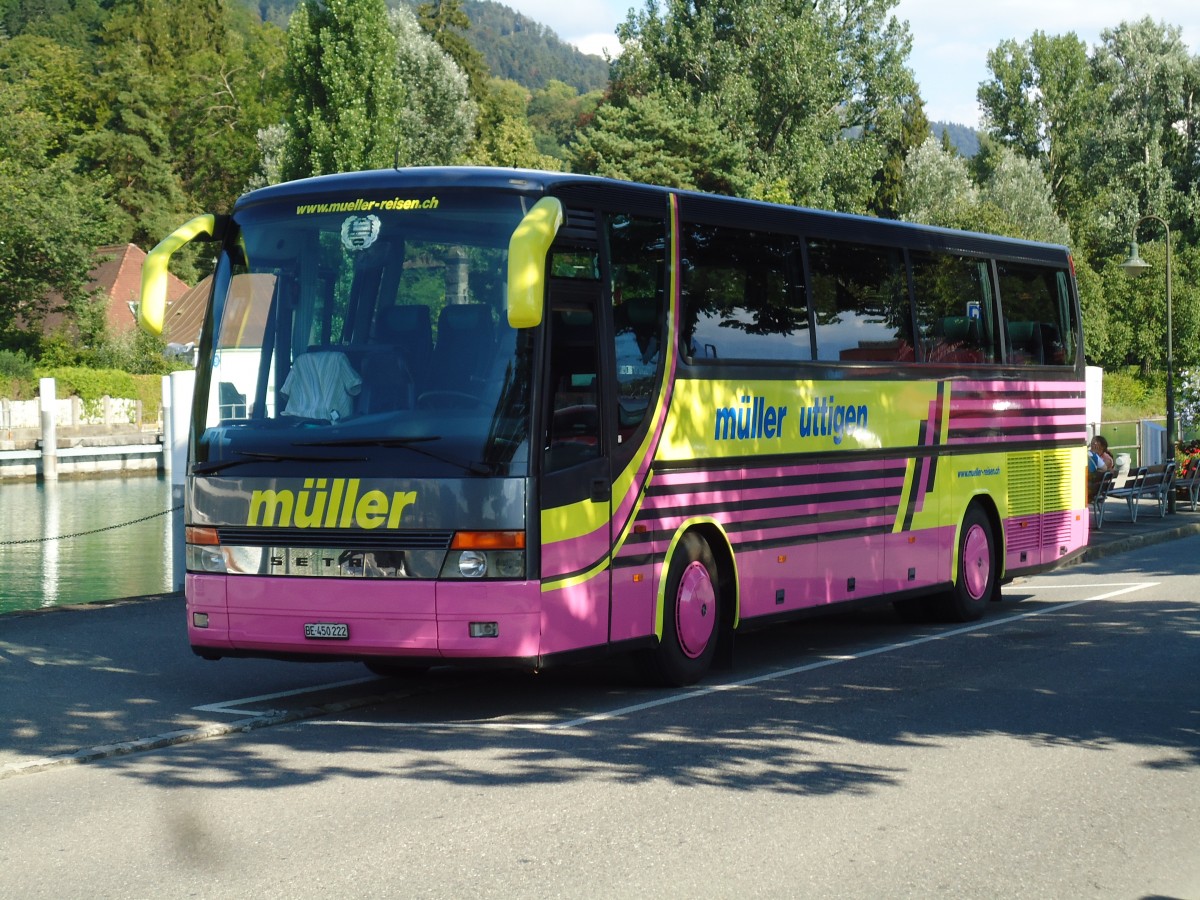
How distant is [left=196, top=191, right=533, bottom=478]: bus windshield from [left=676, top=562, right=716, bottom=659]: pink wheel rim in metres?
2.16

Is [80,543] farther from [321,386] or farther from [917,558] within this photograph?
[321,386]

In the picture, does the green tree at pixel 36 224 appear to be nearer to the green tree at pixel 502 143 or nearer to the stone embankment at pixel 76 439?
the stone embankment at pixel 76 439

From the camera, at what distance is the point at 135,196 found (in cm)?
9369

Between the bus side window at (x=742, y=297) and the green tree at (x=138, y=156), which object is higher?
the green tree at (x=138, y=156)

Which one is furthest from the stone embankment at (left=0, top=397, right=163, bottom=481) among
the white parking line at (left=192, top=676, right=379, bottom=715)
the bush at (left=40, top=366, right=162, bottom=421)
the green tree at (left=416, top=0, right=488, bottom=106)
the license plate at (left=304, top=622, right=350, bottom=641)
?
the license plate at (left=304, top=622, right=350, bottom=641)

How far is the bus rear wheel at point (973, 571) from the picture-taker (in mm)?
15930

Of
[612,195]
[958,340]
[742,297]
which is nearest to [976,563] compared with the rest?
[958,340]

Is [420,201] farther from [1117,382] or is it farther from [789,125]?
[1117,382]

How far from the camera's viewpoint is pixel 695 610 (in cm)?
1180

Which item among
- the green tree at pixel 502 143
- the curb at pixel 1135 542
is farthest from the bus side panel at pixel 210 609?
the green tree at pixel 502 143

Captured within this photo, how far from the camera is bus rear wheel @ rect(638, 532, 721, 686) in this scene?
11.5 m

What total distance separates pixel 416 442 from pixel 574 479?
1.06m

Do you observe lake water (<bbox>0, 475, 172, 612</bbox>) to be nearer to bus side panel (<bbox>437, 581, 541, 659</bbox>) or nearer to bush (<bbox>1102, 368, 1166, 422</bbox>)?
bus side panel (<bbox>437, 581, 541, 659</bbox>)

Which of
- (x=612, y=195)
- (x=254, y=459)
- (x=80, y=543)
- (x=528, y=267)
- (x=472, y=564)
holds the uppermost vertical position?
(x=612, y=195)
